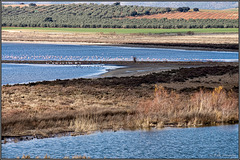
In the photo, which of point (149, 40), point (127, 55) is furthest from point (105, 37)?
point (127, 55)

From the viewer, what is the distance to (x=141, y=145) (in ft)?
73.1

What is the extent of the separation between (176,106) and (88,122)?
5.82 meters

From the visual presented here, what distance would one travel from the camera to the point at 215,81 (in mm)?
43875

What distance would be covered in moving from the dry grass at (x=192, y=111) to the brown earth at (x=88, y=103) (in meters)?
0.08

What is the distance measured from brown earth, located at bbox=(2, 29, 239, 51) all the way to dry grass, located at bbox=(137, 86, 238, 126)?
2597 inches

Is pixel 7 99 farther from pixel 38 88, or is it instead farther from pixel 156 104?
pixel 156 104

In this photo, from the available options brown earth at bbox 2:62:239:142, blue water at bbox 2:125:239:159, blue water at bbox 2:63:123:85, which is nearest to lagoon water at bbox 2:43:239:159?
blue water at bbox 2:125:239:159

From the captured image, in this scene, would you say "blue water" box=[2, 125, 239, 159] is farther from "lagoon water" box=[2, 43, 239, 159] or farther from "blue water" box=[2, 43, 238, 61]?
"blue water" box=[2, 43, 238, 61]

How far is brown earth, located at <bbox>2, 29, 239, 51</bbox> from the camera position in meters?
102

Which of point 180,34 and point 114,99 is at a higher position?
point 180,34

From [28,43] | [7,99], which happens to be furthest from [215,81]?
[28,43]

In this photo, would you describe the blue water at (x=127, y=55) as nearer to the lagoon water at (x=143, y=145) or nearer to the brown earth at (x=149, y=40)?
the brown earth at (x=149, y=40)

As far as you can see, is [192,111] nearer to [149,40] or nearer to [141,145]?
[141,145]

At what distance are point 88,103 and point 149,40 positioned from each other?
9251 centimetres
